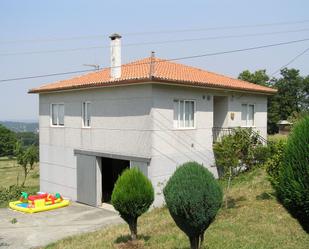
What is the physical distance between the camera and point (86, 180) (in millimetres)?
17875

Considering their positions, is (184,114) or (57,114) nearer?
(184,114)

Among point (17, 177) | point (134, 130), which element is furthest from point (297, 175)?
point (17, 177)

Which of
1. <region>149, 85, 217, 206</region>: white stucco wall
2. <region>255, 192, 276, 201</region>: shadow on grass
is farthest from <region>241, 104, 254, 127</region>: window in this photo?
<region>255, 192, 276, 201</region>: shadow on grass

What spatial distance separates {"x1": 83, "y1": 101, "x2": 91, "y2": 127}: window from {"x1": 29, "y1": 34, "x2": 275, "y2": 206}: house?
48 mm

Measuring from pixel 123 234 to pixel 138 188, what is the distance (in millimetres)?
2585

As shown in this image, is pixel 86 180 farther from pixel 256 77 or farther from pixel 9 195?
pixel 256 77

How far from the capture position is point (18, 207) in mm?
17109

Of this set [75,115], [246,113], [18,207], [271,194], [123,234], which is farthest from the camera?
[246,113]

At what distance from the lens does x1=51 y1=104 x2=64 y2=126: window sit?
19656mm

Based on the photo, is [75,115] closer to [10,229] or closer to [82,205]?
[82,205]

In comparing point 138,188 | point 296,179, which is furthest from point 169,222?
point 296,179

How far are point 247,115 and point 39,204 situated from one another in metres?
11.6

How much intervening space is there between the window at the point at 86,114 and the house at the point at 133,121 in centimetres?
5

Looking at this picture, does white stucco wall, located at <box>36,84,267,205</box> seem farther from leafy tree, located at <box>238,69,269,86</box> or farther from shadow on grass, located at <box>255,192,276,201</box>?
leafy tree, located at <box>238,69,269,86</box>
